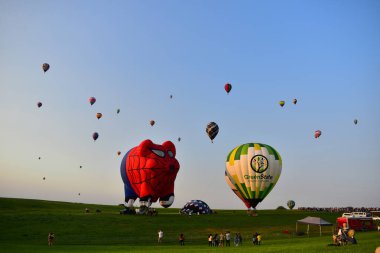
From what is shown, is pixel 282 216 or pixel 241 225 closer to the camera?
pixel 241 225

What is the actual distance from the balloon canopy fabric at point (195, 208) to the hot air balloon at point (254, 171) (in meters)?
5.69

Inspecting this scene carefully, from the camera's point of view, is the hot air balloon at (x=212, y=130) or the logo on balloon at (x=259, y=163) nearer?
the logo on balloon at (x=259, y=163)

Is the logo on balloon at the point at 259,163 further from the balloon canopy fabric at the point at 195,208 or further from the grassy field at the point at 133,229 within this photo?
the balloon canopy fabric at the point at 195,208

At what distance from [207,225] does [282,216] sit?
16.5 metres

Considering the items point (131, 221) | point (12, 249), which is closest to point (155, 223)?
point (131, 221)

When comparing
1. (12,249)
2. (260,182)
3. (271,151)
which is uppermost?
(271,151)

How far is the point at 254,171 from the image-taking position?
2707 inches

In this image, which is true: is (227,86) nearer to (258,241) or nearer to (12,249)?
(258,241)

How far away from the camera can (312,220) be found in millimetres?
49000

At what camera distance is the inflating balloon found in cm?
6694

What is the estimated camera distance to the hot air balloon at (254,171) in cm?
6894

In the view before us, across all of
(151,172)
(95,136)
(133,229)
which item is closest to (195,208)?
(151,172)

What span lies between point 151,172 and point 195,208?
1024cm

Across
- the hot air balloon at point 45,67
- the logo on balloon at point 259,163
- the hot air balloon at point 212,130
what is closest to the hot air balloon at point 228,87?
the hot air balloon at point 212,130
